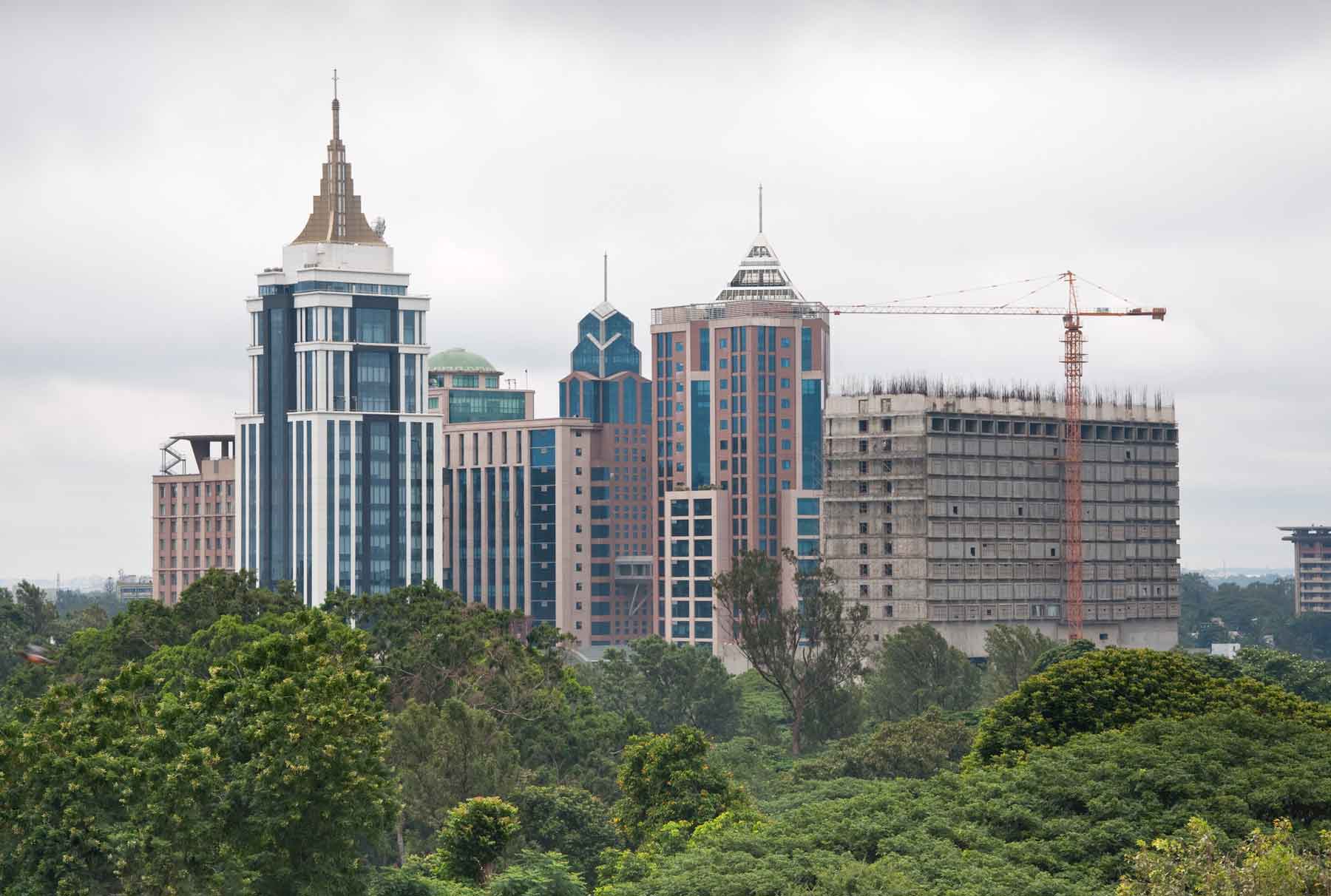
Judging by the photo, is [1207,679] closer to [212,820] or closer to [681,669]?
[212,820]

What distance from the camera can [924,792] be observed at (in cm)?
7300

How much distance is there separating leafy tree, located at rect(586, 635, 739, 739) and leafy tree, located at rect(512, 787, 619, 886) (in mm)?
63225

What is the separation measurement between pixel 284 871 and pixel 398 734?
84.6 ft

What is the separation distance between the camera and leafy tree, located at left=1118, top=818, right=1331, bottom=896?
53250mm

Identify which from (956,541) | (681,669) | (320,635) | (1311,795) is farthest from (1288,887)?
(956,541)

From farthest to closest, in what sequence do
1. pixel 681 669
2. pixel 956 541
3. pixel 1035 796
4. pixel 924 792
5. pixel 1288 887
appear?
pixel 956 541, pixel 681 669, pixel 924 792, pixel 1035 796, pixel 1288 887

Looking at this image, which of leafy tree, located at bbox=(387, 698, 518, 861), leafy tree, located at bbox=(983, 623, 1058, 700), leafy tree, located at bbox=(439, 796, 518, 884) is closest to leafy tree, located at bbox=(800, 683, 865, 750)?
leafy tree, located at bbox=(983, 623, 1058, 700)

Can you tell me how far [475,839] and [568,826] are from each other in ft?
27.9

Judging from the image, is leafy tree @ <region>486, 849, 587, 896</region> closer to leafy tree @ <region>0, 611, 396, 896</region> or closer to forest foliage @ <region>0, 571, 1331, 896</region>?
forest foliage @ <region>0, 571, 1331, 896</region>

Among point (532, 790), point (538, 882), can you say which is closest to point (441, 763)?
point (532, 790)

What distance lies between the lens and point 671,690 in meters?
153

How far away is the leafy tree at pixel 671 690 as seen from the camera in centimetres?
15112

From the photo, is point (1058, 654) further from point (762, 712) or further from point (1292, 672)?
point (762, 712)

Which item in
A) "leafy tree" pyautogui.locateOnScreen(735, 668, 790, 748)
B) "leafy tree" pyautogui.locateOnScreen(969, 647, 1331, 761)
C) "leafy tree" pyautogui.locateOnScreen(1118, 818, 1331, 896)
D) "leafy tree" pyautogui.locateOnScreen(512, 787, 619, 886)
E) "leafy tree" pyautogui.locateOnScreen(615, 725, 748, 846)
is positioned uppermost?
"leafy tree" pyautogui.locateOnScreen(969, 647, 1331, 761)
